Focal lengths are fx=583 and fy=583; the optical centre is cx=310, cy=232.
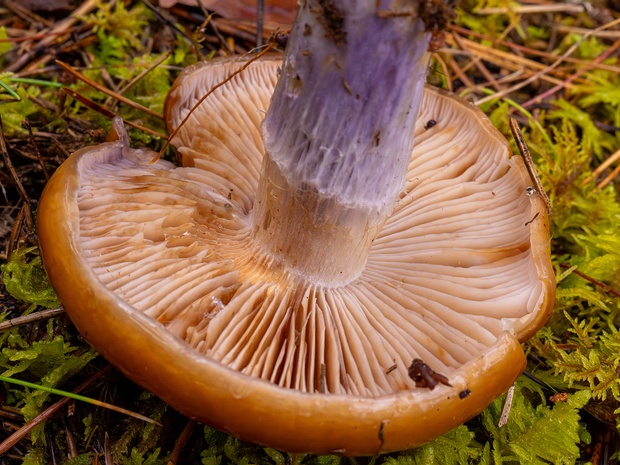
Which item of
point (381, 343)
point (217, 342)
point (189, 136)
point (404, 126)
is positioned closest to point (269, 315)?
point (217, 342)

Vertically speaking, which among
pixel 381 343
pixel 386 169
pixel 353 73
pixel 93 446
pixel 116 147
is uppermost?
pixel 353 73

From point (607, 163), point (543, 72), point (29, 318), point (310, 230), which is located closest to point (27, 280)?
point (29, 318)

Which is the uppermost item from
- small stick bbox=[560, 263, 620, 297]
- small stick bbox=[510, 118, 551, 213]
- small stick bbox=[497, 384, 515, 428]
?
small stick bbox=[510, 118, 551, 213]

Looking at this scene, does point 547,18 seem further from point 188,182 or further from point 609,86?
point 188,182

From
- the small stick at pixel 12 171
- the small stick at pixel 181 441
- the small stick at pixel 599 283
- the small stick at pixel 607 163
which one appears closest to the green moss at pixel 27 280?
the small stick at pixel 12 171

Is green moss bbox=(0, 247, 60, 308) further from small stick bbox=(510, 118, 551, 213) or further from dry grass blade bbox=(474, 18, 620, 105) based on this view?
dry grass blade bbox=(474, 18, 620, 105)

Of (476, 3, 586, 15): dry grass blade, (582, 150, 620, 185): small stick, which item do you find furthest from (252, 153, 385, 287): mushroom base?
(476, 3, 586, 15): dry grass blade
